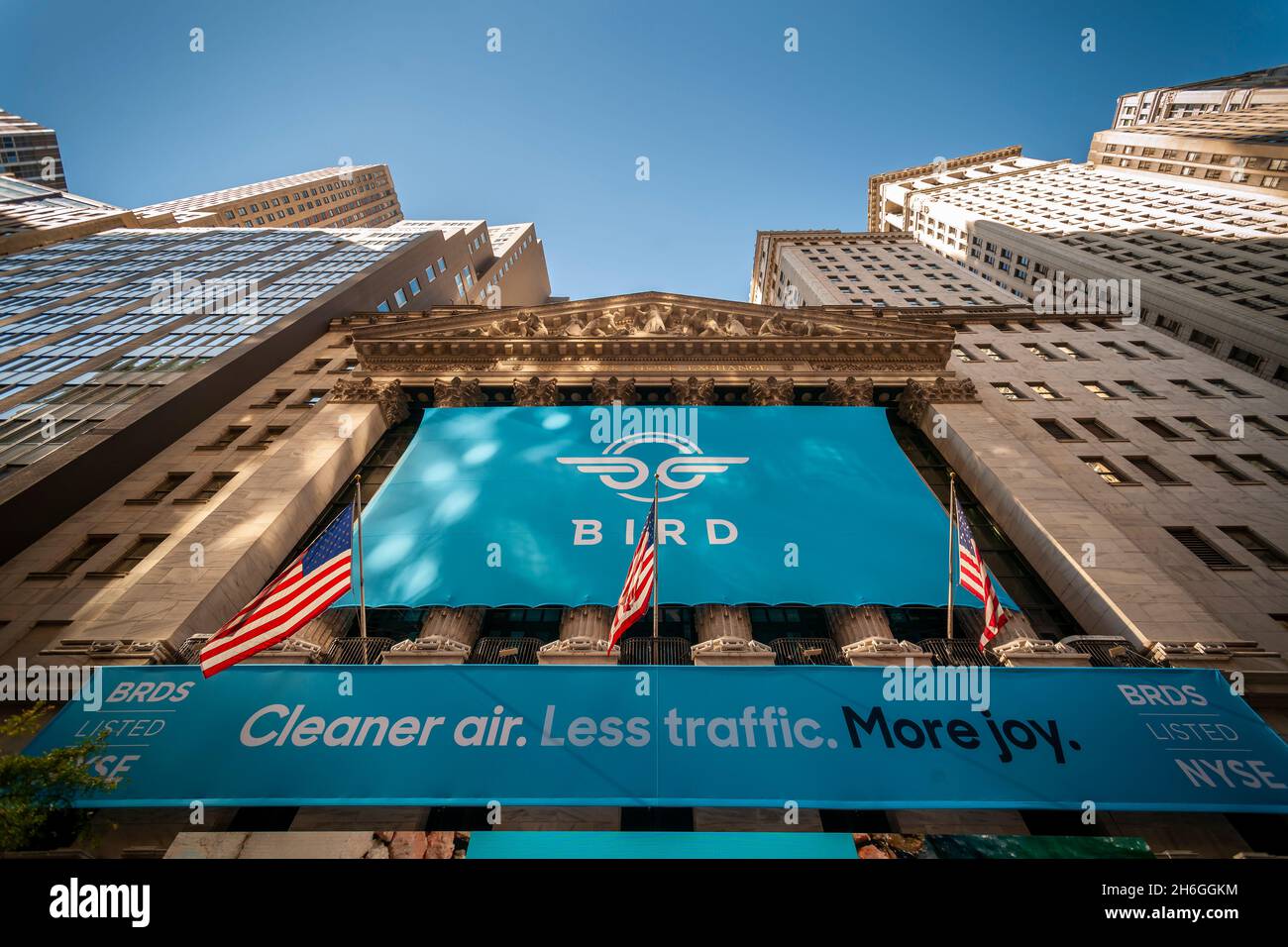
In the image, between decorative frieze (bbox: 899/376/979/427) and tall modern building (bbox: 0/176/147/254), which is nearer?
decorative frieze (bbox: 899/376/979/427)

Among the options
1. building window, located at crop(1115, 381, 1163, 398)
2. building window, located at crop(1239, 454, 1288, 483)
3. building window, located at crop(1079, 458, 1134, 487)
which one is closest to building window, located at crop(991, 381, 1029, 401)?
building window, located at crop(1079, 458, 1134, 487)

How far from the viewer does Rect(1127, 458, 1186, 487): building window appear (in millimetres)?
20663

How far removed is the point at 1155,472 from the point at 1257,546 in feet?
15.0

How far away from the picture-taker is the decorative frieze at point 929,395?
82.2ft

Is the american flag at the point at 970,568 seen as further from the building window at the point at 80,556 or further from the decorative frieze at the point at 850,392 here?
the building window at the point at 80,556

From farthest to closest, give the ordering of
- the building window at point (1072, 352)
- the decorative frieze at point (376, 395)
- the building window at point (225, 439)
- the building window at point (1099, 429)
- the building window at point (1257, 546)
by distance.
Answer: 1. the building window at point (1072, 352)
2. the decorative frieze at point (376, 395)
3. the building window at point (1099, 429)
4. the building window at point (225, 439)
5. the building window at point (1257, 546)

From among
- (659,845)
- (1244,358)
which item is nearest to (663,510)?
(659,845)

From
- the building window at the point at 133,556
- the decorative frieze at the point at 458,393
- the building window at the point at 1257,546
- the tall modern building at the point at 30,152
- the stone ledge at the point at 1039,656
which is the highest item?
the tall modern building at the point at 30,152

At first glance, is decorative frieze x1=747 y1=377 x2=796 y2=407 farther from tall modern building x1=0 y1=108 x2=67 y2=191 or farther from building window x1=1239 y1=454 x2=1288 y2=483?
tall modern building x1=0 y1=108 x2=67 y2=191

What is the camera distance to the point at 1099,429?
79.8ft

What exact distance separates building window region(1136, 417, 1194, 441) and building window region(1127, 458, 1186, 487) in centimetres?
304

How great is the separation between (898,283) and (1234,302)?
23.6 m

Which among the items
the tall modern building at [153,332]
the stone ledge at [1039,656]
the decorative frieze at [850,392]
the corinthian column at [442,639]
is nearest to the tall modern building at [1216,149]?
the decorative frieze at [850,392]

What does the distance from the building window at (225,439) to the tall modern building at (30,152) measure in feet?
365
